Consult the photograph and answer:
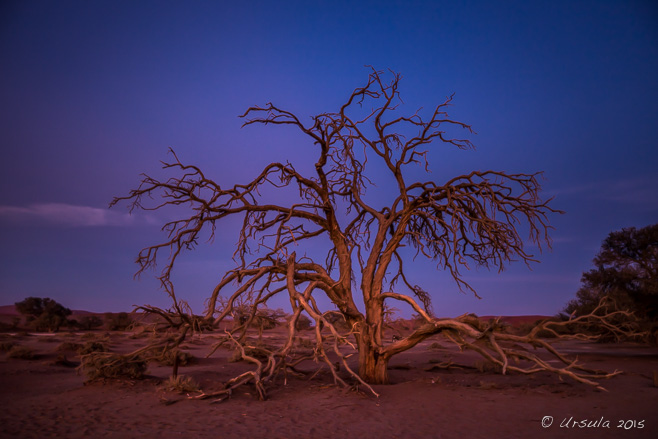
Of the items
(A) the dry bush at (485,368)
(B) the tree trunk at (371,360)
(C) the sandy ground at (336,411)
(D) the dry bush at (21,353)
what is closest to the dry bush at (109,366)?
(C) the sandy ground at (336,411)

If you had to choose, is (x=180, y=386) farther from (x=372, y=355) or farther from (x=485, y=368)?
→ (x=485, y=368)

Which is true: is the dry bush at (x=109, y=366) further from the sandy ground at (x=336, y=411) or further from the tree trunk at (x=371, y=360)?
the tree trunk at (x=371, y=360)

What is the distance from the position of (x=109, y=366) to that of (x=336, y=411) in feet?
20.2

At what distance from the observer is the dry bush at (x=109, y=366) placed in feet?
33.8

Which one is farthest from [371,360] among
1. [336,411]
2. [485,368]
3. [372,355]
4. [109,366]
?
[109,366]

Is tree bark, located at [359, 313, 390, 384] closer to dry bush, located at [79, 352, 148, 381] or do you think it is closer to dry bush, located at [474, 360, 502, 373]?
dry bush, located at [474, 360, 502, 373]

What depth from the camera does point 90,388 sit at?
991 centimetres

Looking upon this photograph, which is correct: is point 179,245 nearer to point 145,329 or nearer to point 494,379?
point 145,329

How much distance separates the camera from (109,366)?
10453 mm

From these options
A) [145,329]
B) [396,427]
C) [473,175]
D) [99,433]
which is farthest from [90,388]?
[473,175]

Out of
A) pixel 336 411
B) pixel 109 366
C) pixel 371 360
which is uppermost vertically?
pixel 371 360

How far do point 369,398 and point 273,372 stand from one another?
7.56 ft

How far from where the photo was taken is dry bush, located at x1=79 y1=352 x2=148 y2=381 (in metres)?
10.3

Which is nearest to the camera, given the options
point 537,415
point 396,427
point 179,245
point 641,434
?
point 641,434
